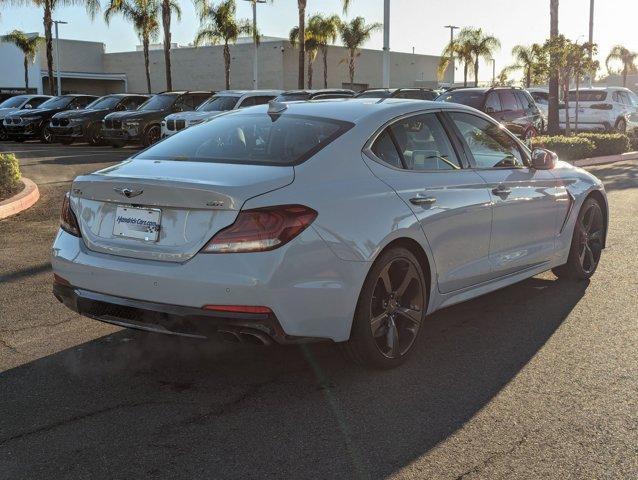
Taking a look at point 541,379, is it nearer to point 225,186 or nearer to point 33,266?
point 225,186

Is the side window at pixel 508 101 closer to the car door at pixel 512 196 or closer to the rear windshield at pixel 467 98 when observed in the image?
the rear windshield at pixel 467 98

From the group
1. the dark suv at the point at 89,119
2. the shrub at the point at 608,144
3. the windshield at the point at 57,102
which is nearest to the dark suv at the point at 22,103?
the windshield at the point at 57,102

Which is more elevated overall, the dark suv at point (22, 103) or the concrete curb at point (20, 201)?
the dark suv at point (22, 103)

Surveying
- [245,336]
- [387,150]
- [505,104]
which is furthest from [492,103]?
[245,336]

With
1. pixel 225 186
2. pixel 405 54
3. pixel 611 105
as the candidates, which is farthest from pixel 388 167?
pixel 405 54

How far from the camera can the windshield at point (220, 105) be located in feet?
70.7

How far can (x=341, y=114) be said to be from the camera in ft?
16.6

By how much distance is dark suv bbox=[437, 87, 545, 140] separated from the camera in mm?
20031

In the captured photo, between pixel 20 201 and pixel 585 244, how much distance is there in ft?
24.8

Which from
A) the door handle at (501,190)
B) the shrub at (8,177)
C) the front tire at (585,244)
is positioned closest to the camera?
the door handle at (501,190)

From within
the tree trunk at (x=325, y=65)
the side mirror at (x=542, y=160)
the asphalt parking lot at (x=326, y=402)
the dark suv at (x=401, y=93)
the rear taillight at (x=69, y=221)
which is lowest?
the asphalt parking lot at (x=326, y=402)

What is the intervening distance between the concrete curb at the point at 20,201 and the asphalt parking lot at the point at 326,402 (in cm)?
449

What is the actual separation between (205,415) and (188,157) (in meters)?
1.59

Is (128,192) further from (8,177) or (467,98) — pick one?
(467,98)
